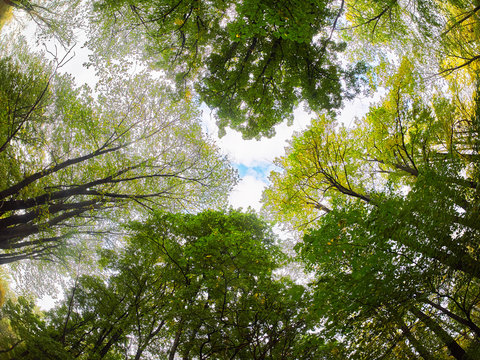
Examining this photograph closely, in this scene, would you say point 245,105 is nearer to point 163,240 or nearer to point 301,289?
point 163,240

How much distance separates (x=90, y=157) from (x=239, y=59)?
5363 mm

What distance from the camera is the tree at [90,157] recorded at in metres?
6.37

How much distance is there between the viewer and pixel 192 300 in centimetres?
452

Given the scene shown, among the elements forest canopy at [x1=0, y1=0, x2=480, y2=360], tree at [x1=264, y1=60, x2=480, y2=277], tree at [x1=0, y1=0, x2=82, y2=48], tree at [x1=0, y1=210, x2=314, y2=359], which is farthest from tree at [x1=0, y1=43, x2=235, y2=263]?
tree at [x1=264, y1=60, x2=480, y2=277]

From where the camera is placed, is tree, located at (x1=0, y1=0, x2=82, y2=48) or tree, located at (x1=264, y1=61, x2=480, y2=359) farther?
tree, located at (x1=0, y1=0, x2=82, y2=48)

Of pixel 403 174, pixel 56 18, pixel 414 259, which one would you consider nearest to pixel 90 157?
pixel 56 18

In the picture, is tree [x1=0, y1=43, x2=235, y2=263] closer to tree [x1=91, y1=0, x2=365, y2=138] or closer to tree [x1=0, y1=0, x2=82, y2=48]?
tree [x1=0, y1=0, x2=82, y2=48]

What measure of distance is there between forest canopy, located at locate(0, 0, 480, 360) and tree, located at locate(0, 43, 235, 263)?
7 centimetres

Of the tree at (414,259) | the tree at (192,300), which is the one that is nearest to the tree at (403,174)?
the tree at (414,259)

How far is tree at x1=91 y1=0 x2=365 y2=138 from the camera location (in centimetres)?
525

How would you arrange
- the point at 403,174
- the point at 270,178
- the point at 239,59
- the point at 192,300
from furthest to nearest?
1. the point at 270,178
2. the point at 403,174
3. the point at 239,59
4. the point at 192,300

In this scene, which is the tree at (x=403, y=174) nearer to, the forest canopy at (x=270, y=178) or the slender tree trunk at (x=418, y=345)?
the forest canopy at (x=270, y=178)

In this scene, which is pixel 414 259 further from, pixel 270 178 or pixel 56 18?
pixel 56 18

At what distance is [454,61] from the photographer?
16.7 ft
